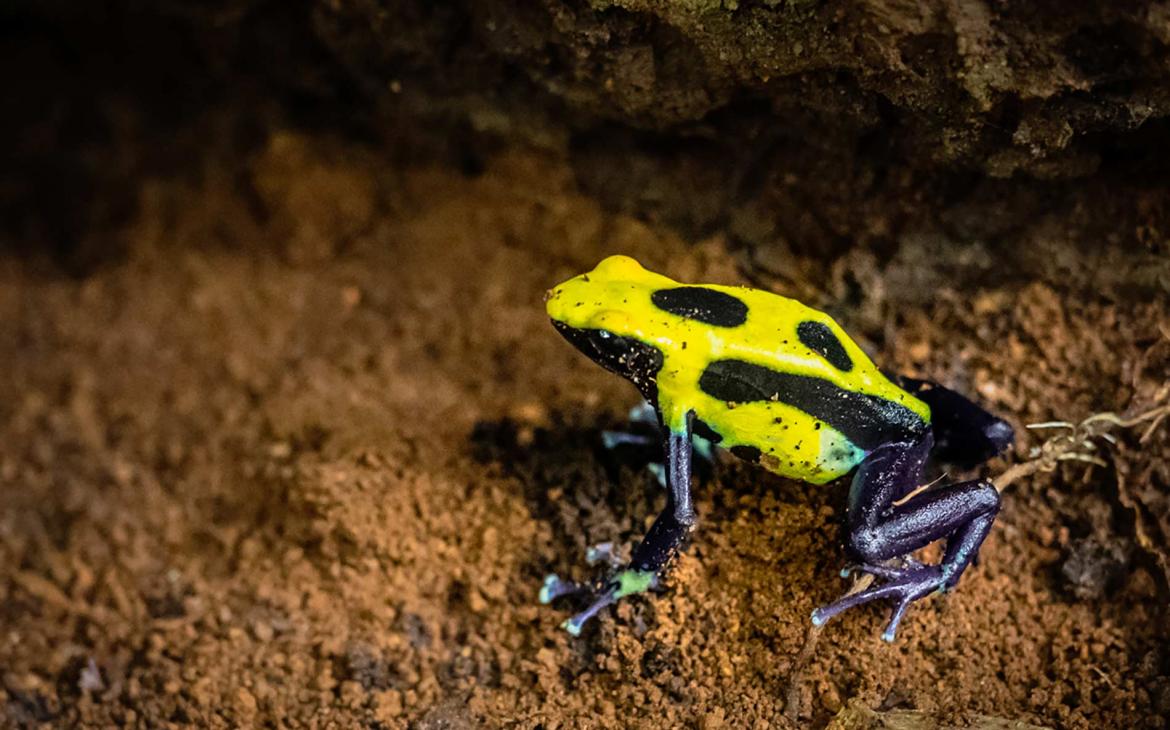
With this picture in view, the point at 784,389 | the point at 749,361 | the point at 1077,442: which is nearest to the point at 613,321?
the point at 749,361

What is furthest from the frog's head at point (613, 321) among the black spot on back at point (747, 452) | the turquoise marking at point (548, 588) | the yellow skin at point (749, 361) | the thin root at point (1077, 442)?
the thin root at point (1077, 442)

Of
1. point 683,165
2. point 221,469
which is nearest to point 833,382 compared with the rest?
point 683,165

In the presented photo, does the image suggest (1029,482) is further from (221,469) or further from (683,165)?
(221,469)

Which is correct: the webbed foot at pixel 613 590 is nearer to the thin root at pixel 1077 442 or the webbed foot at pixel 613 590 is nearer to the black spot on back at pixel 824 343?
the black spot on back at pixel 824 343

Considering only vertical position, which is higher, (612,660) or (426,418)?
(426,418)

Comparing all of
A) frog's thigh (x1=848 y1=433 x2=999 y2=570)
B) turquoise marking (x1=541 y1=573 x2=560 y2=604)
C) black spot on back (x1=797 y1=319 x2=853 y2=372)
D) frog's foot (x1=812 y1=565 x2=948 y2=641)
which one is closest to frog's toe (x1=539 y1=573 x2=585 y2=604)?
turquoise marking (x1=541 y1=573 x2=560 y2=604)

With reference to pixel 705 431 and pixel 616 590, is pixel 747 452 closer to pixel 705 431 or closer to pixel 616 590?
pixel 705 431

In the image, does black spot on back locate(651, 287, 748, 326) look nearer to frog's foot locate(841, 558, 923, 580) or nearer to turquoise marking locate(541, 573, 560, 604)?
frog's foot locate(841, 558, 923, 580)
